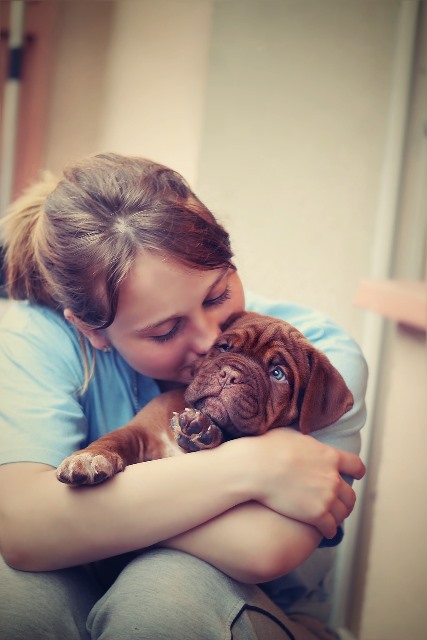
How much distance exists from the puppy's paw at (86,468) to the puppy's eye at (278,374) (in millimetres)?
244

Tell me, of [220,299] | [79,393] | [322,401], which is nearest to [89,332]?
[79,393]

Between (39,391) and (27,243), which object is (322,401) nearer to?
(39,391)

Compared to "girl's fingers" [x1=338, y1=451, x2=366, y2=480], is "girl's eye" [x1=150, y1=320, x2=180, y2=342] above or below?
above

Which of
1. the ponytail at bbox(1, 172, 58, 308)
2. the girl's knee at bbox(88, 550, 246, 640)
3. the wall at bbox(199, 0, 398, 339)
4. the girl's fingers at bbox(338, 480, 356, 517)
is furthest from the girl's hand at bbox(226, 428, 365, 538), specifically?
the ponytail at bbox(1, 172, 58, 308)

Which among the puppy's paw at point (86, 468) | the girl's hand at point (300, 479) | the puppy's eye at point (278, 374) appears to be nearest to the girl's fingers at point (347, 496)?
the girl's hand at point (300, 479)

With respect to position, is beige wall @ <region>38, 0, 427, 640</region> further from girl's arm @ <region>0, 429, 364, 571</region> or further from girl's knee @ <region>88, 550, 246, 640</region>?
girl's knee @ <region>88, 550, 246, 640</region>

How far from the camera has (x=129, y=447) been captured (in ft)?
2.82

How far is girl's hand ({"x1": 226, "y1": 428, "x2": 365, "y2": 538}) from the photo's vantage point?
2.49 ft

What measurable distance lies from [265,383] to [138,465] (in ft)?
0.65

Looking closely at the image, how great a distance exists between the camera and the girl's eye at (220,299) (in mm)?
856

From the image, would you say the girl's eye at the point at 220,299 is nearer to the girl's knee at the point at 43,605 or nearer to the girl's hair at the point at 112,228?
the girl's hair at the point at 112,228

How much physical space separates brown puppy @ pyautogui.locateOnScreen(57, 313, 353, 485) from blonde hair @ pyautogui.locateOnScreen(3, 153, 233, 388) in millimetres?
125

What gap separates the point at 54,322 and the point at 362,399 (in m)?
0.47

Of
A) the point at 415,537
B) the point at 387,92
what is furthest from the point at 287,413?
the point at 387,92
